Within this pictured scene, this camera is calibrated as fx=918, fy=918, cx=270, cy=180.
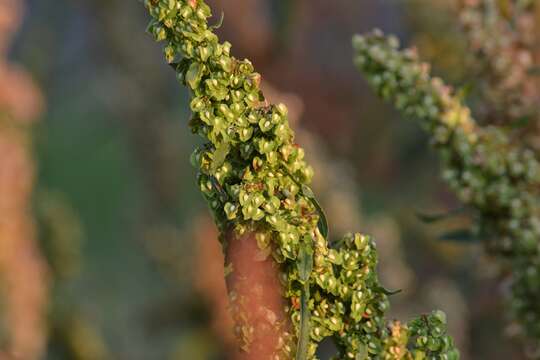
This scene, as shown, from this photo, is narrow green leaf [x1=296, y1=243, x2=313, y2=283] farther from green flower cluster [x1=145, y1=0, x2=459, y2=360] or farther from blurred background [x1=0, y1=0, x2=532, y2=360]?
blurred background [x1=0, y1=0, x2=532, y2=360]

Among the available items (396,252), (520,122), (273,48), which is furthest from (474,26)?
(273,48)

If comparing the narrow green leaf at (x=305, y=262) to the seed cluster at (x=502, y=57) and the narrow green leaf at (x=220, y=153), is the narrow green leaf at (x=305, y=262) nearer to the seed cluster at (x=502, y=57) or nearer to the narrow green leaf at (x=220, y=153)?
the narrow green leaf at (x=220, y=153)

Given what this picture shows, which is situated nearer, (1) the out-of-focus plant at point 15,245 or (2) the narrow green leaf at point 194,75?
(2) the narrow green leaf at point 194,75

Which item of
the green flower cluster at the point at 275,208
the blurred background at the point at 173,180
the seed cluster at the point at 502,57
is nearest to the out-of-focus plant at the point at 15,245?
the blurred background at the point at 173,180

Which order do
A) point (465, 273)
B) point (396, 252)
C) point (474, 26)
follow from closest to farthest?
point (474, 26), point (396, 252), point (465, 273)

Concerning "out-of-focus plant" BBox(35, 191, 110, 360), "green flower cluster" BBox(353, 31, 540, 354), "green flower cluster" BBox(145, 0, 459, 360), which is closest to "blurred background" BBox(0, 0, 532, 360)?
"out-of-focus plant" BBox(35, 191, 110, 360)

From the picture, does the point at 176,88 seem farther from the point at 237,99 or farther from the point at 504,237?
the point at 237,99
